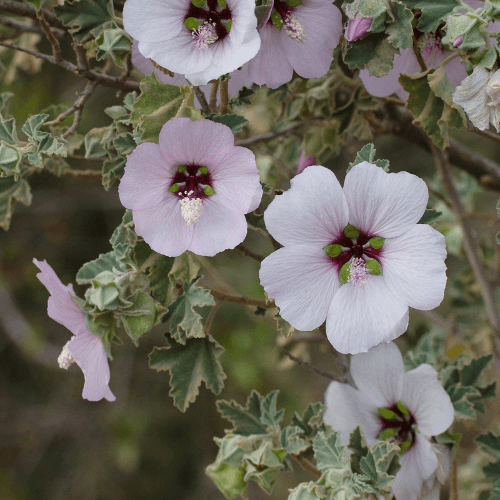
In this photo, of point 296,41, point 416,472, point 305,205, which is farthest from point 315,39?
point 416,472

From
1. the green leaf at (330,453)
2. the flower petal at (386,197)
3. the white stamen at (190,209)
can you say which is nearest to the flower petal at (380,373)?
the green leaf at (330,453)

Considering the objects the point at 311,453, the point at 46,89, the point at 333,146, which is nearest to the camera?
the point at 311,453

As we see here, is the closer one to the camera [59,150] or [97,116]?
[59,150]

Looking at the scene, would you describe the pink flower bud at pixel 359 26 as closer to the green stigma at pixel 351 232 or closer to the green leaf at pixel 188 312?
the green stigma at pixel 351 232

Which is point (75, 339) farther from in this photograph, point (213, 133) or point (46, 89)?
point (46, 89)

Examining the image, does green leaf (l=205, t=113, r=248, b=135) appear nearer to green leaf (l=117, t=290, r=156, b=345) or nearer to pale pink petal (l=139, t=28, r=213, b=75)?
pale pink petal (l=139, t=28, r=213, b=75)

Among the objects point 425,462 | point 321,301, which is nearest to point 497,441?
point 425,462
